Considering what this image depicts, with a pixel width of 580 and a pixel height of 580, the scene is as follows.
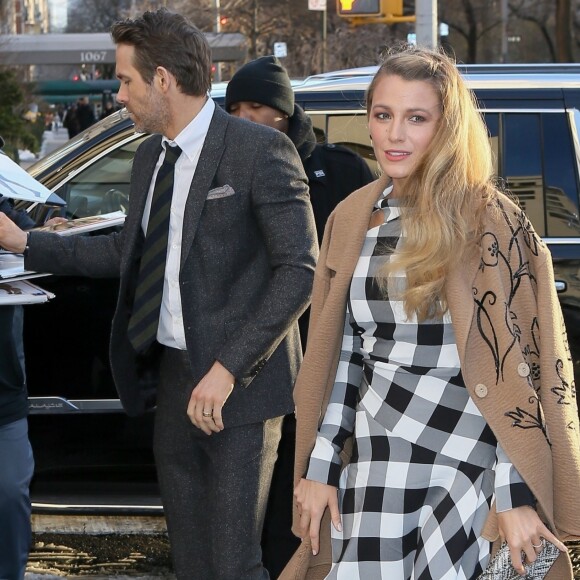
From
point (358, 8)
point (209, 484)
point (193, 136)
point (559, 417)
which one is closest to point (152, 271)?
point (193, 136)

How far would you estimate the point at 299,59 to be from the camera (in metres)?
31.8

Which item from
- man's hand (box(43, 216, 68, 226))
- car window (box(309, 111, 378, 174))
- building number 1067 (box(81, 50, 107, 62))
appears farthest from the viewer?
building number 1067 (box(81, 50, 107, 62))

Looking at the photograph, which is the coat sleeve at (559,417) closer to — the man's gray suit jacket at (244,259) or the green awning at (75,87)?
the man's gray suit jacket at (244,259)

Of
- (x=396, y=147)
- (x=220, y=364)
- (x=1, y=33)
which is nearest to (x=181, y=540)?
(x=220, y=364)

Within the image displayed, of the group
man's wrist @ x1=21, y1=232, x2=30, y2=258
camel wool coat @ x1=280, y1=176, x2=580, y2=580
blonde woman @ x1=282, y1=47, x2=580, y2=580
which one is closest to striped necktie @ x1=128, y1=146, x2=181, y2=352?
man's wrist @ x1=21, y1=232, x2=30, y2=258

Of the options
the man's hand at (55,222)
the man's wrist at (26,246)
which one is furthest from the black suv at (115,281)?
the man's wrist at (26,246)

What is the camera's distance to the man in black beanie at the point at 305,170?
427 centimetres

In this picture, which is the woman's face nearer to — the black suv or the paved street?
the black suv

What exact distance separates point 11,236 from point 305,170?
1.15 metres

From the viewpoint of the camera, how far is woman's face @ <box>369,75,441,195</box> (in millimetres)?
2723

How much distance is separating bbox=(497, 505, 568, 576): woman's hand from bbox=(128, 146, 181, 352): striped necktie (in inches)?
50.8

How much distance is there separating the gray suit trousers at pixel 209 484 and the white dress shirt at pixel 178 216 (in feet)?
0.30

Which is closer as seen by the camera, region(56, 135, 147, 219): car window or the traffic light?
region(56, 135, 147, 219): car window

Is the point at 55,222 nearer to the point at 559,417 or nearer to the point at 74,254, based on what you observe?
the point at 74,254
